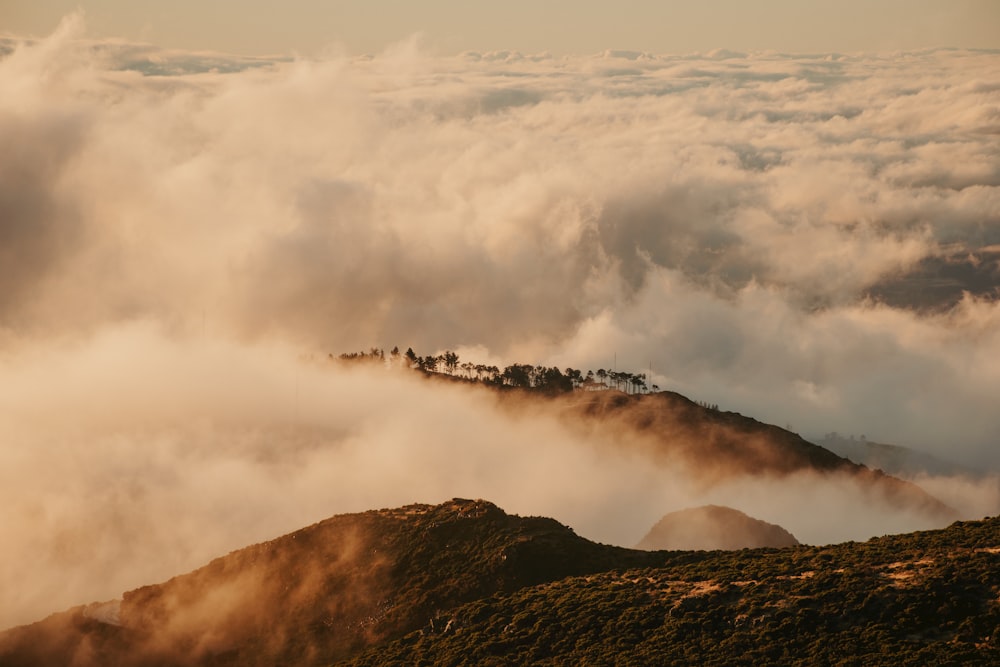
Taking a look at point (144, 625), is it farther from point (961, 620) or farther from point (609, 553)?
point (961, 620)

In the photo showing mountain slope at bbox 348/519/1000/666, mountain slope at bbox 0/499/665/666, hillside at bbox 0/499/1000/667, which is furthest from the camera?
mountain slope at bbox 0/499/665/666

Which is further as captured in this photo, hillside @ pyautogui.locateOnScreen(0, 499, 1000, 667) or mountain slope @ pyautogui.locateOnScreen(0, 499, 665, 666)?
mountain slope @ pyautogui.locateOnScreen(0, 499, 665, 666)

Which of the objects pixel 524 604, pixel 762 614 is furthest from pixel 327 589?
pixel 762 614

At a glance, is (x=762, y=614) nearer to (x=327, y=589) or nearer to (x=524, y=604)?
(x=524, y=604)

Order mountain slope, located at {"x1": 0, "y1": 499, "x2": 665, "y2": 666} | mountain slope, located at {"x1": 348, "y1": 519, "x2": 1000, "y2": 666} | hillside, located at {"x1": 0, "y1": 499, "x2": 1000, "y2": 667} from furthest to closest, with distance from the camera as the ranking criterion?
mountain slope, located at {"x1": 0, "y1": 499, "x2": 665, "y2": 666} → hillside, located at {"x1": 0, "y1": 499, "x2": 1000, "y2": 667} → mountain slope, located at {"x1": 348, "y1": 519, "x2": 1000, "y2": 666}

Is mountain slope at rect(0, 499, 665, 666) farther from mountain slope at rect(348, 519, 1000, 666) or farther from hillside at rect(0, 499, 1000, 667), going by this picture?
mountain slope at rect(348, 519, 1000, 666)

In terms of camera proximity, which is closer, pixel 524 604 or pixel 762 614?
pixel 762 614

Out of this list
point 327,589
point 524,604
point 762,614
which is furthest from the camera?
point 327,589

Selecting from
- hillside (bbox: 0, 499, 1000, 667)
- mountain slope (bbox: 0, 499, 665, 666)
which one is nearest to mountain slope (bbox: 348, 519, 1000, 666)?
hillside (bbox: 0, 499, 1000, 667)
